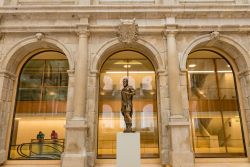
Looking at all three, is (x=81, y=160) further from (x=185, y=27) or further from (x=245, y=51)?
(x=245, y=51)

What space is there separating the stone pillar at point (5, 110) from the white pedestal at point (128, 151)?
5.09m

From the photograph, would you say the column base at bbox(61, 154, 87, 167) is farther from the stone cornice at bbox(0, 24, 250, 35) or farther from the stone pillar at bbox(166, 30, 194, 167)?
the stone cornice at bbox(0, 24, 250, 35)

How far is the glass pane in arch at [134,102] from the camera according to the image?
9594mm

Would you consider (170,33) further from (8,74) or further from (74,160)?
(8,74)

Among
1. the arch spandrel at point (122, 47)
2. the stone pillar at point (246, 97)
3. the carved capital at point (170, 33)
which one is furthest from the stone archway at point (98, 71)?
the stone pillar at point (246, 97)

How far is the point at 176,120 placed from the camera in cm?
855

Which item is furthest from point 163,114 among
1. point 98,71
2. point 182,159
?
point 98,71

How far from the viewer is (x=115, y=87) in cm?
1041

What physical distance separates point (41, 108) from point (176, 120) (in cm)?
590

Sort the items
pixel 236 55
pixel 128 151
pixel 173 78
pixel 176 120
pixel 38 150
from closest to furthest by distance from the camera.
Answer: pixel 128 151, pixel 176 120, pixel 173 78, pixel 38 150, pixel 236 55

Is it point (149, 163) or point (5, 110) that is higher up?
point (5, 110)

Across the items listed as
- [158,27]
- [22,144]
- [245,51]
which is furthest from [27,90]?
[245,51]

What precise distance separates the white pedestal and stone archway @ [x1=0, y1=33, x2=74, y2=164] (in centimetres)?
407

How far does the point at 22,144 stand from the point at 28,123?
0.91m
